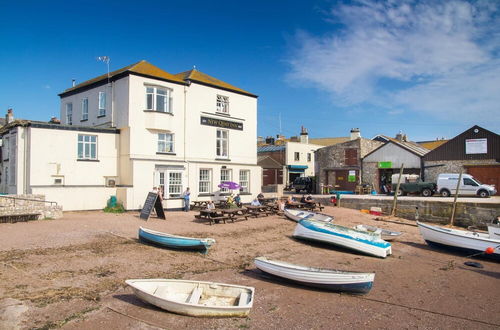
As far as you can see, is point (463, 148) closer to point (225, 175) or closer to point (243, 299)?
point (225, 175)

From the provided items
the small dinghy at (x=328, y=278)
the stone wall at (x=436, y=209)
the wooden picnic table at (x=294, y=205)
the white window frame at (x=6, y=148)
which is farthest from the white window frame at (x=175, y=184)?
the small dinghy at (x=328, y=278)

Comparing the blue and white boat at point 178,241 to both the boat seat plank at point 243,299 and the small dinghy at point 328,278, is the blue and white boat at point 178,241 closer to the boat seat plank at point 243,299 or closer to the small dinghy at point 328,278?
the small dinghy at point 328,278

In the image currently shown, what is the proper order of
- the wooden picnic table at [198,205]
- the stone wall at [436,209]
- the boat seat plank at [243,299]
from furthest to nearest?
the stone wall at [436,209] < the wooden picnic table at [198,205] < the boat seat plank at [243,299]

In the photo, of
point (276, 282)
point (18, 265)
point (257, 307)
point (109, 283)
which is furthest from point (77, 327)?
point (276, 282)

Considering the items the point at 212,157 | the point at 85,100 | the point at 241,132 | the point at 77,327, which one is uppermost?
the point at 85,100

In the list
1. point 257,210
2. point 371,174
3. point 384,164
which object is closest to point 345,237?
point 257,210

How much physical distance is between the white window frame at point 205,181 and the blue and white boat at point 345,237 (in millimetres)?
10542

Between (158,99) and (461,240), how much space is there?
18733 millimetres

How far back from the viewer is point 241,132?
28.7 metres

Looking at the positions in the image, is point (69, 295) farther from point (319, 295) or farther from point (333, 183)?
point (333, 183)

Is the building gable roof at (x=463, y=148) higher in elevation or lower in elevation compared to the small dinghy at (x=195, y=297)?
higher

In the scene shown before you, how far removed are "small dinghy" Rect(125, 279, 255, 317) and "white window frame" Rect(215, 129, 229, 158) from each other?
18617 millimetres

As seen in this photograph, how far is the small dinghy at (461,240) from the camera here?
614 inches

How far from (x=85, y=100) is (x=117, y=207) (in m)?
9.00
